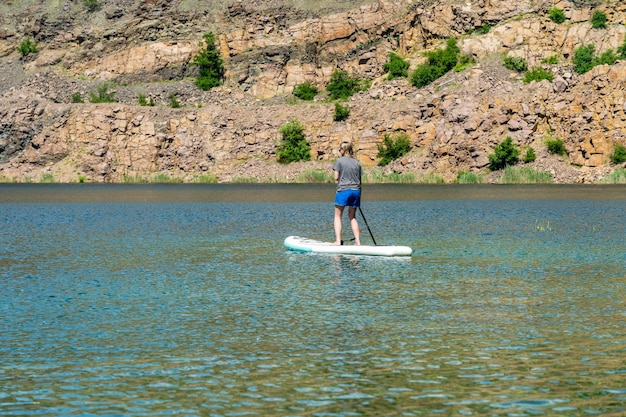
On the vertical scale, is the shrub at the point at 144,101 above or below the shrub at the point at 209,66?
below

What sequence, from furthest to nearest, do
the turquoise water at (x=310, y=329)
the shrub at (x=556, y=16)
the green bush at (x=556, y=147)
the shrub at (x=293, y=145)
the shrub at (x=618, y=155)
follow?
the shrub at (x=556, y=16), the shrub at (x=293, y=145), the green bush at (x=556, y=147), the shrub at (x=618, y=155), the turquoise water at (x=310, y=329)

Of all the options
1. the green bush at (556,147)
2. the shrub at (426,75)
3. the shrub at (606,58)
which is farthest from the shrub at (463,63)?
the green bush at (556,147)

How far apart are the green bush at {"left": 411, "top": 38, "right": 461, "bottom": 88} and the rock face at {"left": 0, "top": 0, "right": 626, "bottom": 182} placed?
1552mm

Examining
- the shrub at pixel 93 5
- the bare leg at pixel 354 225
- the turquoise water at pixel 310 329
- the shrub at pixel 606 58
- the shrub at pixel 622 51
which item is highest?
the shrub at pixel 93 5

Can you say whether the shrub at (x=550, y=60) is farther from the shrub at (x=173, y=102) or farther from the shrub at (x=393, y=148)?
the shrub at (x=173, y=102)

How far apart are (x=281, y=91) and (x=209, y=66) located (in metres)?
10.7

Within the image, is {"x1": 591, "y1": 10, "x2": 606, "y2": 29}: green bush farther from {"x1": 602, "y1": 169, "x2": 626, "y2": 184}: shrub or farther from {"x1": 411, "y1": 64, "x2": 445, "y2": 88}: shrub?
{"x1": 602, "y1": 169, "x2": 626, "y2": 184}: shrub

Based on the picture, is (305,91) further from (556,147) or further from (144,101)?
(556,147)

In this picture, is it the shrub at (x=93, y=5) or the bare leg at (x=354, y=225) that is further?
the shrub at (x=93, y=5)

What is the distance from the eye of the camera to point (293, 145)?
111812 mm

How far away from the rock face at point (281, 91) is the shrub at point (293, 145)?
140 centimetres

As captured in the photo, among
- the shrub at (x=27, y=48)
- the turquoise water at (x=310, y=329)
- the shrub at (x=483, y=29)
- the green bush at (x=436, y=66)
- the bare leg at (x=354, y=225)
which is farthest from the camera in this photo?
the shrub at (x=27, y=48)

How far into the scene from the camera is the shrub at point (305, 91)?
122 meters

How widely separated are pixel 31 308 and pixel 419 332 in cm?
677
